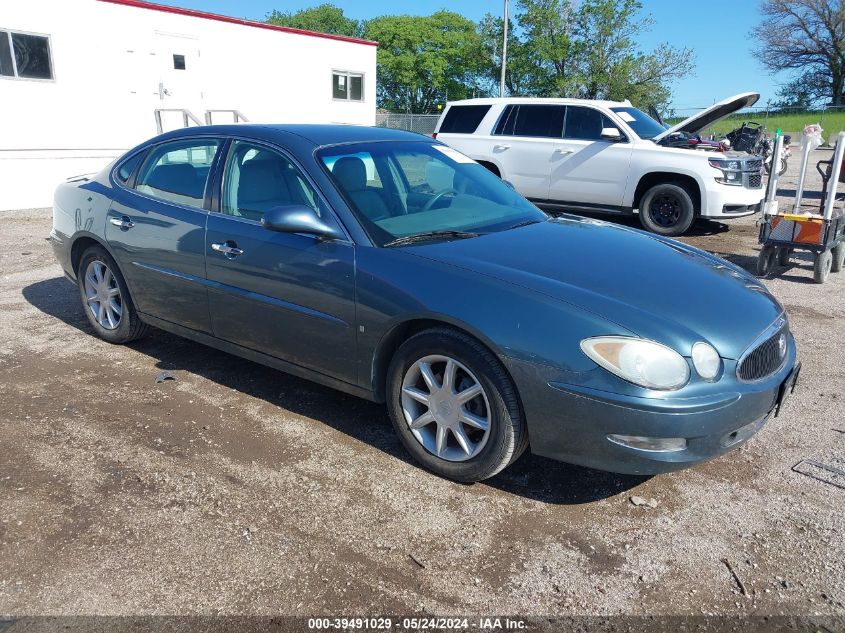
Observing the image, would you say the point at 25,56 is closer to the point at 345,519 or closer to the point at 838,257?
the point at 345,519

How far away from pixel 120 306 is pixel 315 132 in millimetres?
2120

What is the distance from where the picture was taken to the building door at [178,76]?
14898mm

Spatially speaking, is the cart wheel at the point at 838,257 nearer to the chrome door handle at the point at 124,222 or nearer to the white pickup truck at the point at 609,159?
the white pickup truck at the point at 609,159

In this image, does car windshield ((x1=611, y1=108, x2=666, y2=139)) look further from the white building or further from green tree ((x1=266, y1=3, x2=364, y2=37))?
green tree ((x1=266, y1=3, x2=364, y2=37))

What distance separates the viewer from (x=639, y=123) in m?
10.7

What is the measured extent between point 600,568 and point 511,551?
36 centimetres

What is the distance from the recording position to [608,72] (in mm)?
48312

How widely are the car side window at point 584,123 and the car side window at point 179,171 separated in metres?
7.37

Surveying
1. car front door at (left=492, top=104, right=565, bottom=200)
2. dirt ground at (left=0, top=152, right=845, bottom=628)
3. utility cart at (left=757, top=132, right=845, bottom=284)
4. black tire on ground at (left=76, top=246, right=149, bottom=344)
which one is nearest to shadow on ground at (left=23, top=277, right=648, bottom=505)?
dirt ground at (left=0, top=152, right=845, bottom=628)

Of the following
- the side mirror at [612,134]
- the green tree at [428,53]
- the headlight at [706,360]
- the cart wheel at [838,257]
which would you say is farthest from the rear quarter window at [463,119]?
the green tree at [428,53]

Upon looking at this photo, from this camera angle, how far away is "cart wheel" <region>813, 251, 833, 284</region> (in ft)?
24.2

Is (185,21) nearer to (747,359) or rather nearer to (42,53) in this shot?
(42,53)

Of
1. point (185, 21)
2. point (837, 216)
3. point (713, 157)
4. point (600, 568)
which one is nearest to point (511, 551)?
point (600, 568)

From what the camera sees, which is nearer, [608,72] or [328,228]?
[328,228]
